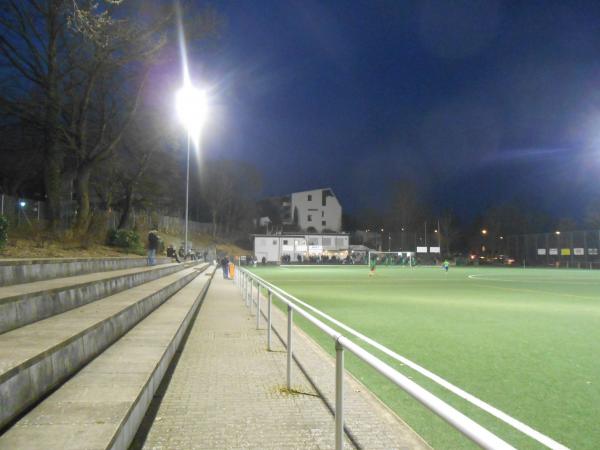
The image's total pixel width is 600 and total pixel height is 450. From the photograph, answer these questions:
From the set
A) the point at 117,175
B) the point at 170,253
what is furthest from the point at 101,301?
the point at 117,175

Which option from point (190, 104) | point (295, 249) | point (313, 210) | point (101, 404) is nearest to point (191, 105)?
point (190, 104)

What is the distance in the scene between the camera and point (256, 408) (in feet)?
16.9

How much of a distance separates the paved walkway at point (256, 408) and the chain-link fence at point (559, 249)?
7102cm

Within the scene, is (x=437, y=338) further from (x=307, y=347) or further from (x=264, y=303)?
(x=264, y=303)

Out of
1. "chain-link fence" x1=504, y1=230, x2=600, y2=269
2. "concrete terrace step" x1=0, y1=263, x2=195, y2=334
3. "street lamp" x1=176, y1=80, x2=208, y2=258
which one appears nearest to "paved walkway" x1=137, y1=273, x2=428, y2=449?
"concrete terrace step" x1=0, y1=263, x2=195, y2=334

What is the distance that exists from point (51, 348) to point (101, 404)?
766 millimetres

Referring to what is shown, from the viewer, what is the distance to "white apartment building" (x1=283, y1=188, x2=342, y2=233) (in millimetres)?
92562

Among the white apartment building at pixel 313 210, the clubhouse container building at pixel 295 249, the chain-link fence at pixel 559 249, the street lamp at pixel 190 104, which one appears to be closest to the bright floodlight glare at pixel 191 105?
the street lamp at pixel 190 104

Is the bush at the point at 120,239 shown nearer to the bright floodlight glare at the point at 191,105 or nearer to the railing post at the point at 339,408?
the bright floodlight glare at the point at 191,105

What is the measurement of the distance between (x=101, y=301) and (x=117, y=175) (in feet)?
88.9

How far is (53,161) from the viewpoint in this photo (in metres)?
19.6

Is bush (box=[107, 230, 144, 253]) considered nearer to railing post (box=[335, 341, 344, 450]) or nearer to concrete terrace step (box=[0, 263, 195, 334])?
concrete terrace step (box=[0, 263, 195, 334])

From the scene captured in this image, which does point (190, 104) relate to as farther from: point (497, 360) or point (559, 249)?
point (559, 249)

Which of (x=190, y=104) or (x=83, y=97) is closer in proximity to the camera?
(x=83, y=97)
